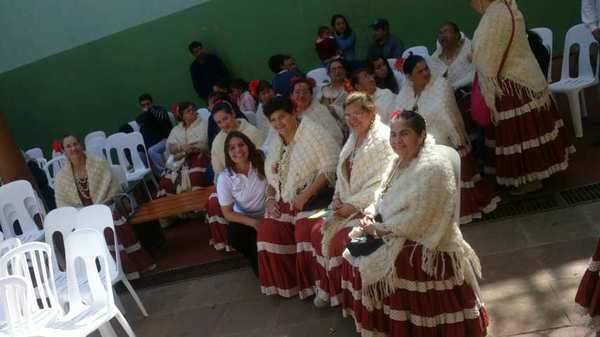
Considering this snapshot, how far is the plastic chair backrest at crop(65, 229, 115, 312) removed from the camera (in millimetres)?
3469

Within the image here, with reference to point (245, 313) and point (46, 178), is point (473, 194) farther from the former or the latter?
point (46, 178)

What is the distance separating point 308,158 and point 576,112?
8.44 feet

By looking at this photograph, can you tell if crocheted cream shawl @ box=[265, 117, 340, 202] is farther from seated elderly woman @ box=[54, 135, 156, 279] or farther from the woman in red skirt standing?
seated elderly woman @ box=[54, 135, 156, 279]

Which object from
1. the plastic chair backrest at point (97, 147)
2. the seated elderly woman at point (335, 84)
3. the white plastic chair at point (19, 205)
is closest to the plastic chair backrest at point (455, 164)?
the seated elderly woman at point (335, 84)

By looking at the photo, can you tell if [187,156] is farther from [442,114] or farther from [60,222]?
[442,114]

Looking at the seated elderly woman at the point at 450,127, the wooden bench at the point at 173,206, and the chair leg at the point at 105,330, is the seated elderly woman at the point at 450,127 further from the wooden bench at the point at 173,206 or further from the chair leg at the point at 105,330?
the chair leg at the point at 105,330

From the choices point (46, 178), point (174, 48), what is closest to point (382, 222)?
point (46, 178)

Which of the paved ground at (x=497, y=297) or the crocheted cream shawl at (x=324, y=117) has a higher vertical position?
the crocheted cream shawl at (x=324, y=117)

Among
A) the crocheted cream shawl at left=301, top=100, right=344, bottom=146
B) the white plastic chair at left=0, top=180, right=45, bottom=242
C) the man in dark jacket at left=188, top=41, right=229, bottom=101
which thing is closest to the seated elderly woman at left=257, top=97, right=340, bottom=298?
the crocheted cream shawl at left=301, top=100, right=344, bottom=146

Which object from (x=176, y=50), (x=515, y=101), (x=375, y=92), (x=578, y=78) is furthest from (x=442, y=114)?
(x=176, y=50)

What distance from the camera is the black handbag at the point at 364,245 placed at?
9.62ft

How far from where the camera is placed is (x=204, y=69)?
319 inches

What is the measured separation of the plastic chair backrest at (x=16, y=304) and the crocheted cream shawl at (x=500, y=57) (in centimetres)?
317

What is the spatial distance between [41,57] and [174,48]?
7.35 feet
